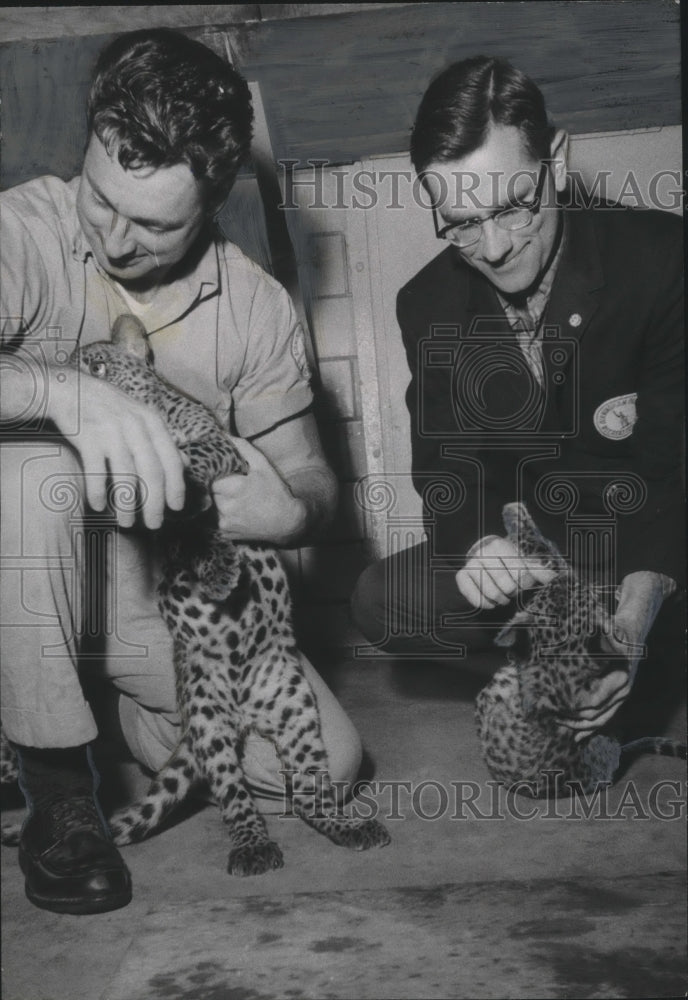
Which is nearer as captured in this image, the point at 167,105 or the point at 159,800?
the point at 167,105

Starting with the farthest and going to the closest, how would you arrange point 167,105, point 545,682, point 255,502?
point 545,682, point 255,502, point 167,105

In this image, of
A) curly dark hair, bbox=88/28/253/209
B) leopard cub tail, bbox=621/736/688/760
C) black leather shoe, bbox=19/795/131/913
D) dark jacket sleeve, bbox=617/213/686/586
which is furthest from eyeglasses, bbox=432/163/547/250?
black leather shoe, bbox=19/795/131/913

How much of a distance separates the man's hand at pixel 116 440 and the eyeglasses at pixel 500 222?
53 cm

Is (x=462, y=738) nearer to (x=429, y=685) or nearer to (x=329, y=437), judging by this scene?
(x=429, y=685)

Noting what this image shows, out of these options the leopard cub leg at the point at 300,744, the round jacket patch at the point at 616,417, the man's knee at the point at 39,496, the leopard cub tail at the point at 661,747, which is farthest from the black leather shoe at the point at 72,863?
the round jacket patch at the point at 616,417

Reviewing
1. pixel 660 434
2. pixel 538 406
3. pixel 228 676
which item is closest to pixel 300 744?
pixel 228 676

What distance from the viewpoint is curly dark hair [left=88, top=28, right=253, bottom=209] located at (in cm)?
151

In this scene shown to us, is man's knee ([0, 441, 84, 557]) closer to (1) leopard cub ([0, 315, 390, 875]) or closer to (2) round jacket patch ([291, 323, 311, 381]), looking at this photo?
(1) leopard cub ([0, 315, 390, 875])

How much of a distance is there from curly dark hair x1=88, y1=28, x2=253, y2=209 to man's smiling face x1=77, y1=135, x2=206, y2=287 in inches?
0.7

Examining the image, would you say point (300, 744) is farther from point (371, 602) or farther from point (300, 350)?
point (300, 350)

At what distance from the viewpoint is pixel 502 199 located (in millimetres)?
1627

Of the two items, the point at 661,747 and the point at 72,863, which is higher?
the point at 661,747

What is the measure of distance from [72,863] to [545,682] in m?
0.77

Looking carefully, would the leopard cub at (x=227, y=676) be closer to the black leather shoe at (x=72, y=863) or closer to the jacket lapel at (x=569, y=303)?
the black leather shoe at (x=72, y=863)
